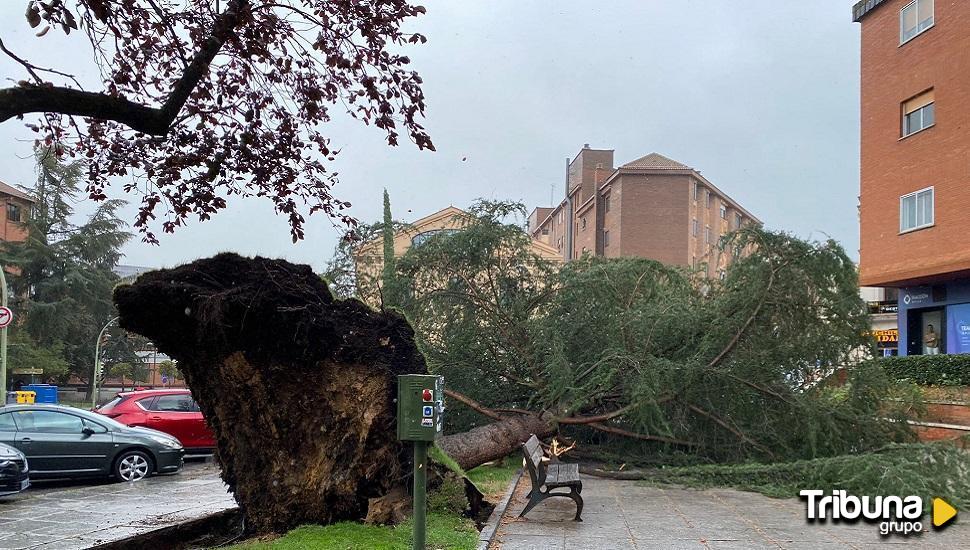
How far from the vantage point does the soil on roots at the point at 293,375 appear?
7.07m

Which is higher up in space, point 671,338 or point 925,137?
point 925,137

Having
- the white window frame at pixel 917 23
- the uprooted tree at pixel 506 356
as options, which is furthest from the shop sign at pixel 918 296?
the uprooted tree at pixel 506 356

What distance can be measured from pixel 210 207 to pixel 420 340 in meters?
6.59

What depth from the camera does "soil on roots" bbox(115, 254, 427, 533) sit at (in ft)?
23.2

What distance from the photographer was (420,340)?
1237 centimetres

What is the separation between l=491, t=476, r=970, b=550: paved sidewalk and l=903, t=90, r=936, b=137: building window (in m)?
18.0

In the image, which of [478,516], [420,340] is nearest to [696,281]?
[420,340]

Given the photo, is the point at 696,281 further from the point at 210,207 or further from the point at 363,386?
the point at 210,207

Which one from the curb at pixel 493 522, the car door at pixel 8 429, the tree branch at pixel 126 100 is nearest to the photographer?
the tree branch at pixel 126 100

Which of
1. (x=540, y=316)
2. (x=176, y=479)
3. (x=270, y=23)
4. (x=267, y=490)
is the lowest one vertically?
(x=176, y=479)

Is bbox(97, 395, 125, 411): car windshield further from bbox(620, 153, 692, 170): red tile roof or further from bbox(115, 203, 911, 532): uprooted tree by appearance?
bbox(620, 153, 692, 170): red tile roof

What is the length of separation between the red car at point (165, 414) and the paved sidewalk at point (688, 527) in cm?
894

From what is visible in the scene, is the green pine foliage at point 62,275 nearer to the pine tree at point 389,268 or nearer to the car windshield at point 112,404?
the car windshield at point 112,404

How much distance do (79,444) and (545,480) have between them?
8.18 metres
